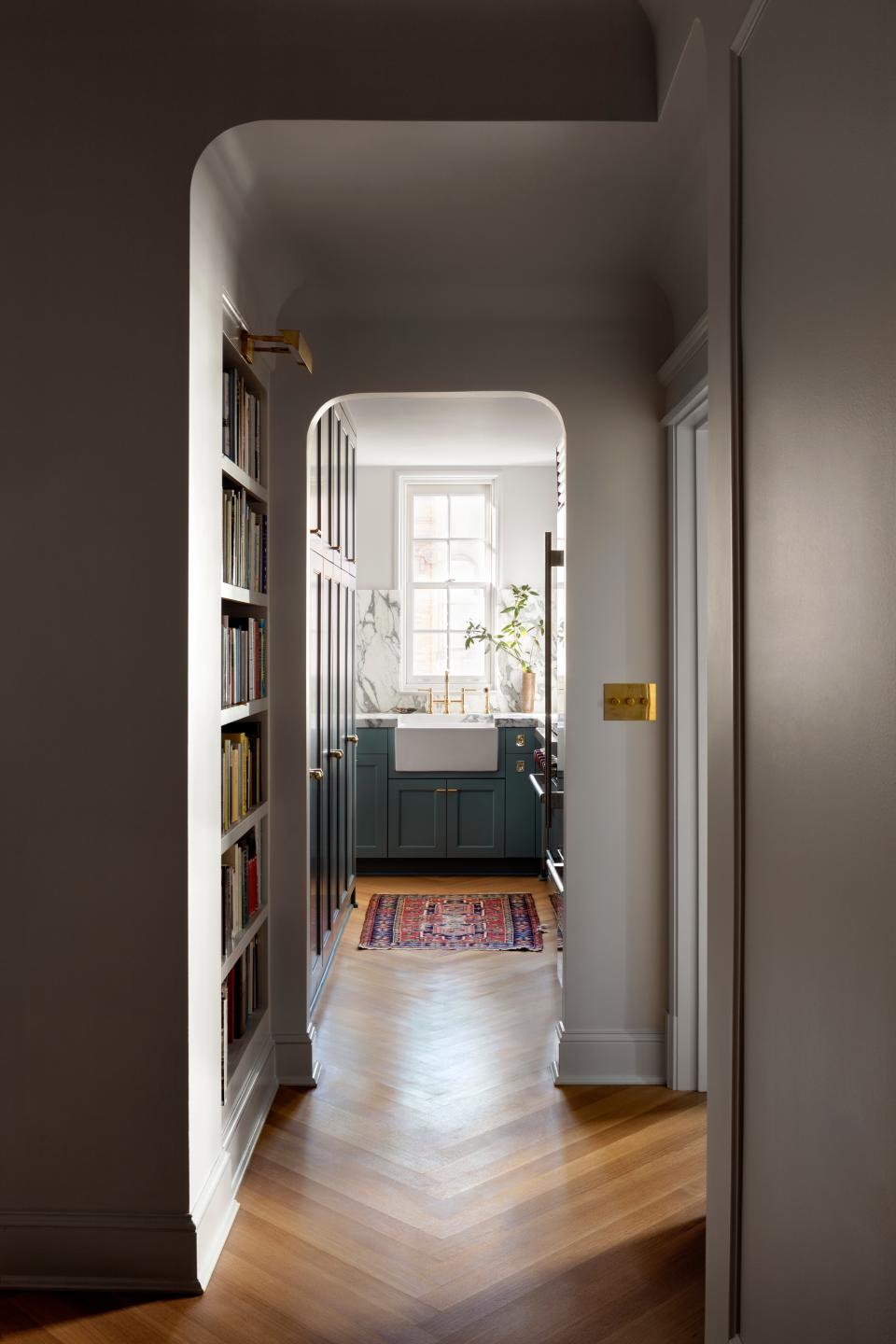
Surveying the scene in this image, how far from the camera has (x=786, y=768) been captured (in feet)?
4.34

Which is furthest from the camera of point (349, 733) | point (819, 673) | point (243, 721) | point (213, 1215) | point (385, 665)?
point (385, 665)

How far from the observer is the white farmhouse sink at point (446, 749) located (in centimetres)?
571

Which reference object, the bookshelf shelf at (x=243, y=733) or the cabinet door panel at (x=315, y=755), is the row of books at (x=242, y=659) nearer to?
the bookshelf shelf at (x=243, y=733)

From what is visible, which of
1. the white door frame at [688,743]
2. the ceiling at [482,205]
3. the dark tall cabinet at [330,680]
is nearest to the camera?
the ceiling at [482,205]

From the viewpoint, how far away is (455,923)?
4.88 m

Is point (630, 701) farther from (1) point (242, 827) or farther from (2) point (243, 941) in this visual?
(2) point (243, 941)

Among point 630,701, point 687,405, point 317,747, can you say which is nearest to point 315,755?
point 317,747

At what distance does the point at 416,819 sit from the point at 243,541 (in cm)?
332

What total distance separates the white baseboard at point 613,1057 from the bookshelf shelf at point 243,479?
1.95m

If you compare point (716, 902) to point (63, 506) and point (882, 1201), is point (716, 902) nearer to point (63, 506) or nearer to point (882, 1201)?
point (882, 1201)

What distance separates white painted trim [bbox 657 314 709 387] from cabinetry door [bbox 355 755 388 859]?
127 inches

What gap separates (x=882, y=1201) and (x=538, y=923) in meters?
3.94

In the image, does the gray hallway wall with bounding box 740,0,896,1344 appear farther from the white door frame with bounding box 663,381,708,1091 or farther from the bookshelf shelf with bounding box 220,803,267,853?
the white door frame with bounding box 663,381,708,1091

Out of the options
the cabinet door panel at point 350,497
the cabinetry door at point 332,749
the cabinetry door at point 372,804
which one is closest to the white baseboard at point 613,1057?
the cabinetry door at point 332,749
